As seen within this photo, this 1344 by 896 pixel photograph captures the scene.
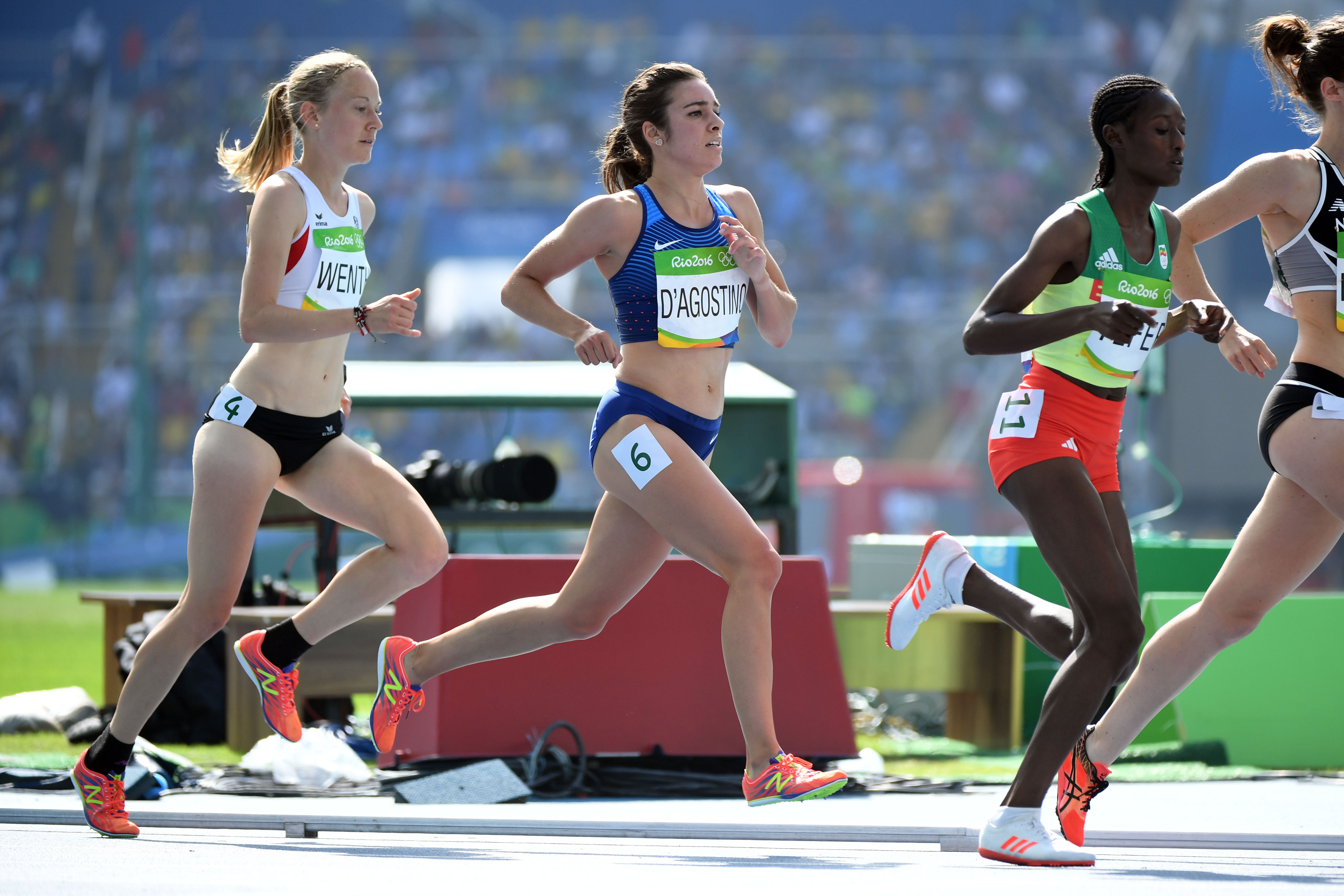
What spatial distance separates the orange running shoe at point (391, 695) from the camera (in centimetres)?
383

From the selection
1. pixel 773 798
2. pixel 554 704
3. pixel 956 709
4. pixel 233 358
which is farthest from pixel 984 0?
pixel 773 798

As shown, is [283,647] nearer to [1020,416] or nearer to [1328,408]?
[1020,416]

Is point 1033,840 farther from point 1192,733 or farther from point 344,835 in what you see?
point 1192,733

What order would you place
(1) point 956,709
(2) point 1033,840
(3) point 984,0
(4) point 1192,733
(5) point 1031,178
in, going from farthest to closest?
(3) point 984,0
(5) point 1031,178
(1) point 956,709
(4) point 1192,733
(2) point 1033,840

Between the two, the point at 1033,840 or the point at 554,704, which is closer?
the point at 1033,840

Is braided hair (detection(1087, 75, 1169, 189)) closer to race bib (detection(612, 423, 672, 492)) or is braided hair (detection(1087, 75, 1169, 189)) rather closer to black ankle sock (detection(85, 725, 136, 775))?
race bib (detection(612, 423, 672, 492))

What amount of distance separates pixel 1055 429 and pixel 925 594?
2.48ft

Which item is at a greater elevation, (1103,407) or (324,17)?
(324,17)

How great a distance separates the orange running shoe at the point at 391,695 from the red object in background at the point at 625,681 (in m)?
1.20

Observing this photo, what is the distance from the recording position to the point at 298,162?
3.93 m

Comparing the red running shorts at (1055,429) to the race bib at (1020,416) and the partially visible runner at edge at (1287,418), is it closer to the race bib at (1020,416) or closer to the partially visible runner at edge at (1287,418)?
the race bib at (1020,416)

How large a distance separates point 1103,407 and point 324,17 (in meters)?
21.9

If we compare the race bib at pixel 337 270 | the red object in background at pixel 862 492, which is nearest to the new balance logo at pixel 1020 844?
the race bib at pixel 337 270

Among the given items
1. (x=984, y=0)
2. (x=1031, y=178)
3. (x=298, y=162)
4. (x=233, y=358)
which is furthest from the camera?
(x=984, y=0)
